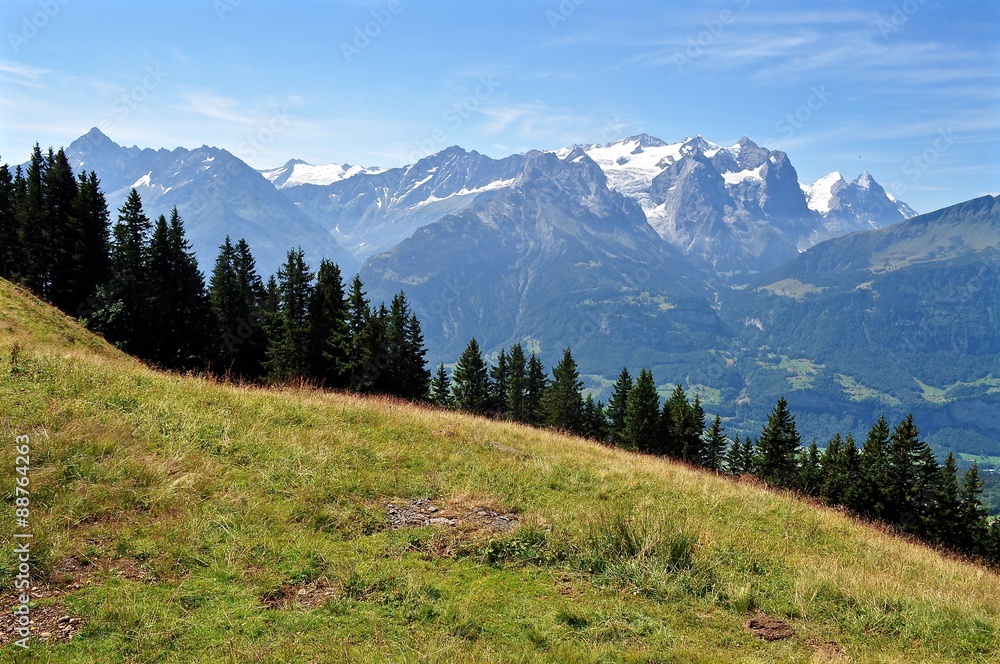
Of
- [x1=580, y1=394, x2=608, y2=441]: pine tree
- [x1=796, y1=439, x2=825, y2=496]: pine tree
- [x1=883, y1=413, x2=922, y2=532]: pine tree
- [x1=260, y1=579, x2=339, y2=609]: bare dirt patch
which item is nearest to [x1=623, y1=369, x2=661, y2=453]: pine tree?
[x1=580, y1=394, x2=608, y2=441]: pine tree

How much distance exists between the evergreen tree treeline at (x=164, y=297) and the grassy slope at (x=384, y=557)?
35884 millimetres

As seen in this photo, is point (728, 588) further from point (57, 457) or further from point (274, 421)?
point (57, 457)

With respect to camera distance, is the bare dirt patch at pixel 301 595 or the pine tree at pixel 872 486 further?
the pine tree at pixel 872 486

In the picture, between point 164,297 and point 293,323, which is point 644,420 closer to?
point 293,323

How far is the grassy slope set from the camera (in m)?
6.80

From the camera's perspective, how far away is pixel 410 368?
6612 cm

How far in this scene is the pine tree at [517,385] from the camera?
3804 inches

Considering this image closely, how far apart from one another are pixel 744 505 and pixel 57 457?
51.2 ft

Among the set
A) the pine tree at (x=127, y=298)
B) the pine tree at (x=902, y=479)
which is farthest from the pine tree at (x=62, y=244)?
the pine tree at (x=902, y=479)

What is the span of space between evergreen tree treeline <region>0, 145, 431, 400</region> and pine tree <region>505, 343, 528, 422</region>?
114 ft

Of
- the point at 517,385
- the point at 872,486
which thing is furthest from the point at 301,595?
the point at 517,385

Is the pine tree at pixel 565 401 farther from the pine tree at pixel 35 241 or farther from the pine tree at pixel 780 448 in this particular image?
the pine tree at pixel 35 241

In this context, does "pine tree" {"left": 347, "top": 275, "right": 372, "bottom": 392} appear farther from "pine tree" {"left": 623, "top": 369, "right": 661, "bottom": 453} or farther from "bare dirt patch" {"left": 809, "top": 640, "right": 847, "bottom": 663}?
"bare dirt patch" {"left": 809, "top": 640, "right": 847, "bottom": 663}

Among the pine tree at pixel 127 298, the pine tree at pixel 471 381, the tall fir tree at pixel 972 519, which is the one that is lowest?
the tall fir tree at pixel 972 519
